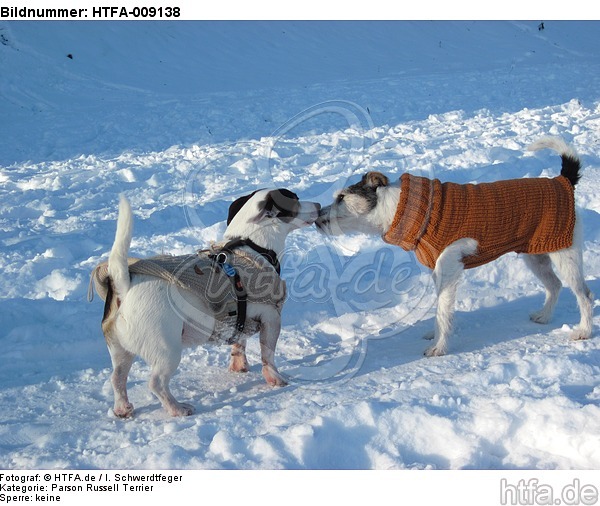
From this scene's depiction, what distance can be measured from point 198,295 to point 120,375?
27.3 inches

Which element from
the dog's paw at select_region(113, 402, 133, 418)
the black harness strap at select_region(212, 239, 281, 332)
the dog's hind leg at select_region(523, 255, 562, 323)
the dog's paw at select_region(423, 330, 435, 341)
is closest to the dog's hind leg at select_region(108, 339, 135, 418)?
the dog's paw at select_region(113, 402, 133, 418)

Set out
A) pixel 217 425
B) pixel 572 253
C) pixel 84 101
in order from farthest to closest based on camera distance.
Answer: pixel 84 101 < pixel 572 253 < pixel 217 425

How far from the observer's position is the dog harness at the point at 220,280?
149 inches

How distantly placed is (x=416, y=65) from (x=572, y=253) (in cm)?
1487

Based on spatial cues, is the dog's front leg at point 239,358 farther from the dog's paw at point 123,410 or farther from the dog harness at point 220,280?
the dog's paw at point 123,410

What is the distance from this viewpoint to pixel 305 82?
52.4 ft

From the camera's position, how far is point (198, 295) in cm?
391

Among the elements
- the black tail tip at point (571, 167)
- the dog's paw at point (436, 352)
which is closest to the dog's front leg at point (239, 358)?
the dog's paw at point (436, 352)

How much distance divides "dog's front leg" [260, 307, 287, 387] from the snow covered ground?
4.0 inches

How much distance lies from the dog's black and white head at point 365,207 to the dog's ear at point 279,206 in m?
0.41

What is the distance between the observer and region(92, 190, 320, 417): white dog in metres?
3.67

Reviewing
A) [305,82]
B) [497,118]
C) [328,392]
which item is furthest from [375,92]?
[328,392]
